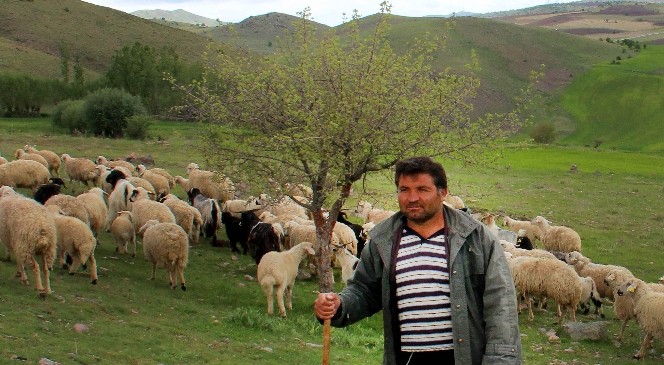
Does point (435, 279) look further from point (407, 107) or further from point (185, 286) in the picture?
point (185, 286)

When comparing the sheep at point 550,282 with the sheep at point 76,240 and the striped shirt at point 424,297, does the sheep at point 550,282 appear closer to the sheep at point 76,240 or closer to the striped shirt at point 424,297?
the sheep at point 76,240

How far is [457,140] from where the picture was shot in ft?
43.1

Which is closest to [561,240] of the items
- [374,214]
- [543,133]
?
[374,214]

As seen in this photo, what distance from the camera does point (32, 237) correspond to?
1102 centimetres

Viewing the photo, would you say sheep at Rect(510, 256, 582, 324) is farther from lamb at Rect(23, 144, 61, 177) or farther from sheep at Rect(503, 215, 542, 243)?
lamb at Rect(23, 144, 61, 177)

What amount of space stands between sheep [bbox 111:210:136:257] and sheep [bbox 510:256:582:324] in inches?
321

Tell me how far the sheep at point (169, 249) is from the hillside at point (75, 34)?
73.5 meters

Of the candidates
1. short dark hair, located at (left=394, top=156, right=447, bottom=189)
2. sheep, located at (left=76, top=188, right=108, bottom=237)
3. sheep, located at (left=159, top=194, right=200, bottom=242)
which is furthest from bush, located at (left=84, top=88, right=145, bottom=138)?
short dark hair, located at (left=394, top=156, right=447, bottom=189)

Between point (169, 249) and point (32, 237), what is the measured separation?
314 cm

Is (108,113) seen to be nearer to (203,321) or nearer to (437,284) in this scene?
(203,321)

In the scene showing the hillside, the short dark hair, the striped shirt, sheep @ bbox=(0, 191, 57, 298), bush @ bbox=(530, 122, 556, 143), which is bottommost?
bush @ bbox=(530, 122, 556, 143)

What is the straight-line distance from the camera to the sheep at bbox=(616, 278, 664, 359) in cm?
1220

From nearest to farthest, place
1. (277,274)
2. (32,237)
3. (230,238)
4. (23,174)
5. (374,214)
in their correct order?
(32,237) < (277,274) < (230,238) < (23,174) < (374,214)

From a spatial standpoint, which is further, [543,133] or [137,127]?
[543,133]
